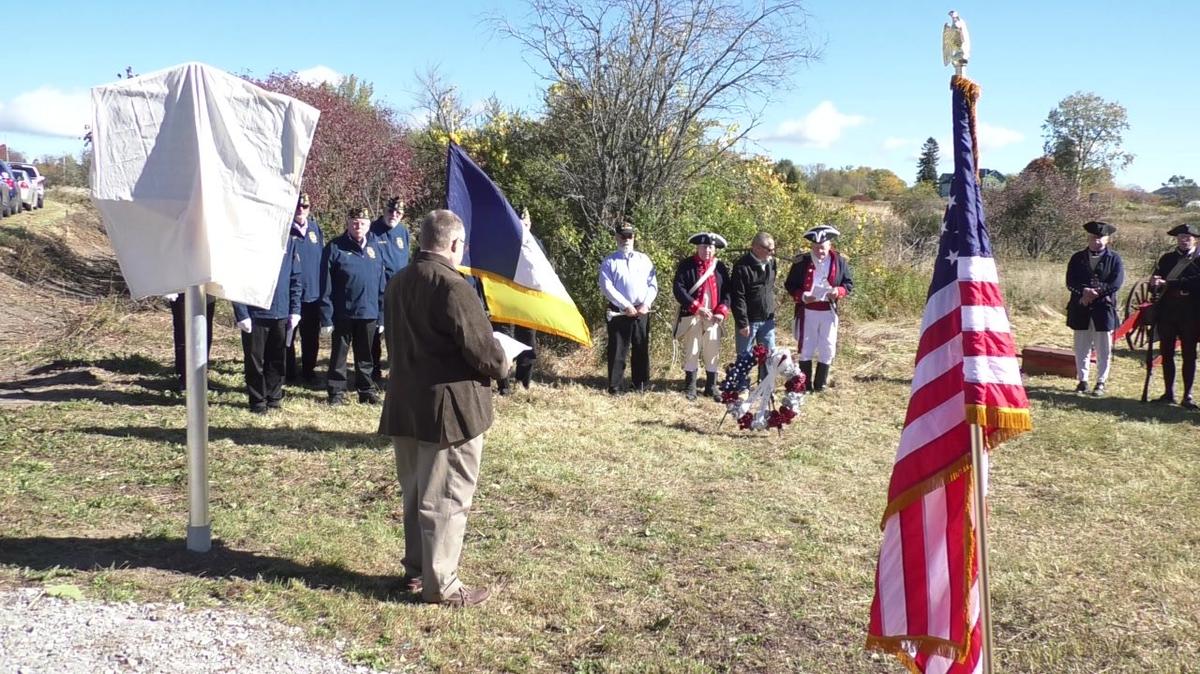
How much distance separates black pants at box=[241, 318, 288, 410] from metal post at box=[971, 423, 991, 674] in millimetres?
7121

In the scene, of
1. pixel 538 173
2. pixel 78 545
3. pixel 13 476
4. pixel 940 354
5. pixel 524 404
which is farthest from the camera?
pixel 538 173

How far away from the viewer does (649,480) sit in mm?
7465

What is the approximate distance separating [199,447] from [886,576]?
3594mm

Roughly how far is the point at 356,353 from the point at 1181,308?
30.2 feet

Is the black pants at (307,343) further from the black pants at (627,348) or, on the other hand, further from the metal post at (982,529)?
the metal post at (982,529)

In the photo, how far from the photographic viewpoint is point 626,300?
35.3ft

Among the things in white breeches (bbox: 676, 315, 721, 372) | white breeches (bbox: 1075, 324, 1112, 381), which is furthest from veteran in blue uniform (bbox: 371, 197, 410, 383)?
white breeches (bbox: 1075, 324, 1112, 381)

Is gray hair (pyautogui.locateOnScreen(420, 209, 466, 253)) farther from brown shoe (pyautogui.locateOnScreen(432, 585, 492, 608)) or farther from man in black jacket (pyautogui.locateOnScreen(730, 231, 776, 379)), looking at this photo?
man in black jacket (pyautogui.locateOnScreen(730, 231, 776, 379))

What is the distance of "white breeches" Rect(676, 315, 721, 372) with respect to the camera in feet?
35.8

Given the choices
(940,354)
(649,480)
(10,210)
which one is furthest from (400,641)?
(10,210)

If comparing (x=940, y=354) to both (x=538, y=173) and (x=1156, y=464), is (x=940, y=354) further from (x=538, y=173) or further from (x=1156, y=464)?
(x=538, y=173)

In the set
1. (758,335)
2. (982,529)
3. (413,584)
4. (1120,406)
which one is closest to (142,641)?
(413,584)

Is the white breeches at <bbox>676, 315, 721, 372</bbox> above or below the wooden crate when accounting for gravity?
above

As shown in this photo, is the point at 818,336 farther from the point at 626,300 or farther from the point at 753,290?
the point at 626,300
